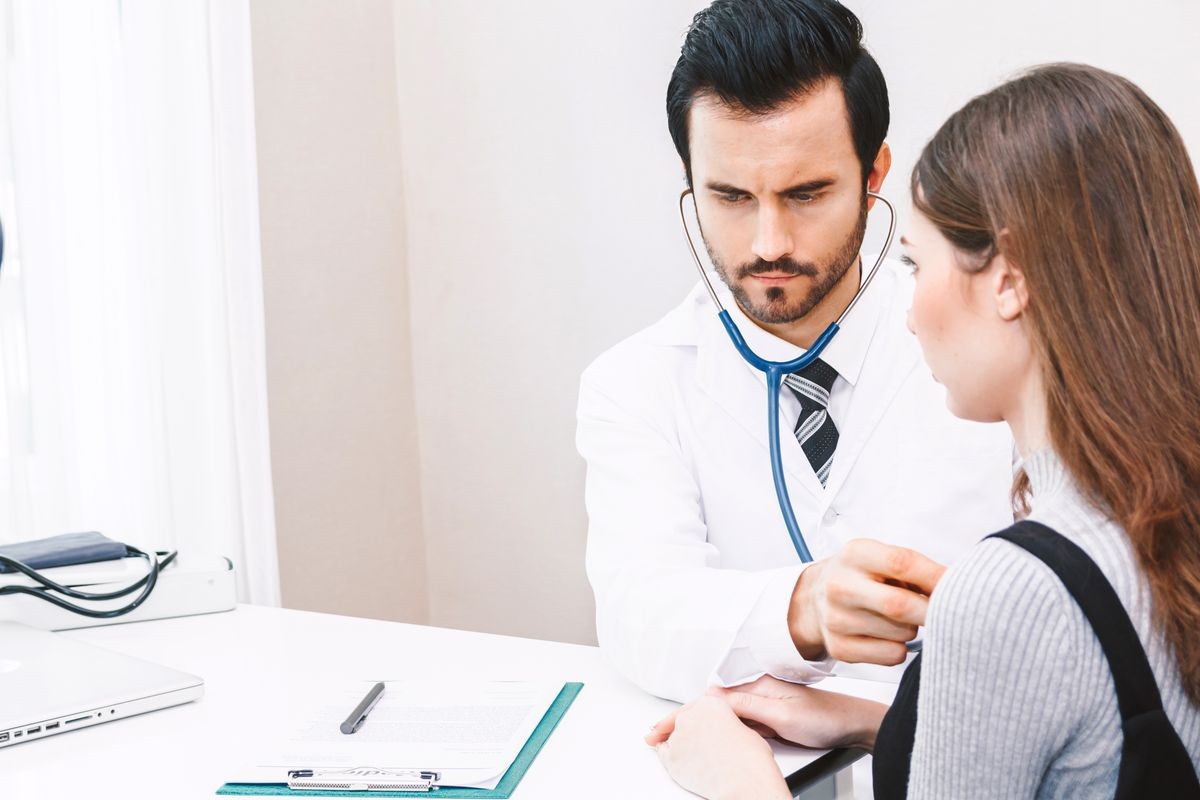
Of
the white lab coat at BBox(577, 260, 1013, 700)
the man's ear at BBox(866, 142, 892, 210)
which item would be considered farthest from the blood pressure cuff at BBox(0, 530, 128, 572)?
the man's ear at BBox(866, 142, 892, 210)

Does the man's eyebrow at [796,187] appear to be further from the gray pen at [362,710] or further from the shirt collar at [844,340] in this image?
the gray pen at [362,710]

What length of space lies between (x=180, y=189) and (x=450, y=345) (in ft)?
2.55

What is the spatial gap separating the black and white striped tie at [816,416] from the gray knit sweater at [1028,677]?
26.5 inches

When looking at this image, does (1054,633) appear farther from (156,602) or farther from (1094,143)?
(156,602)

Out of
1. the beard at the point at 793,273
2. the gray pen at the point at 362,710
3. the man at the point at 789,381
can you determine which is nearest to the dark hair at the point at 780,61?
the man at the point at 789,381

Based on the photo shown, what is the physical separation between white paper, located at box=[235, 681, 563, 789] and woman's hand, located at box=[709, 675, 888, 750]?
0.20 metres

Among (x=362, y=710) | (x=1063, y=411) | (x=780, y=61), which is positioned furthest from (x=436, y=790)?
(x=780, y=61)

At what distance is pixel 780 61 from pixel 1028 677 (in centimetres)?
92

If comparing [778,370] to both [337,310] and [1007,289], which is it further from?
[337,310]

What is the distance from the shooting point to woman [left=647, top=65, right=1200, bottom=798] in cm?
65

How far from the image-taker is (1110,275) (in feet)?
2.34

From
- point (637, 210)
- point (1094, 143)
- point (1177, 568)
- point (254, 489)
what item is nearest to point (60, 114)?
point (254, 489)

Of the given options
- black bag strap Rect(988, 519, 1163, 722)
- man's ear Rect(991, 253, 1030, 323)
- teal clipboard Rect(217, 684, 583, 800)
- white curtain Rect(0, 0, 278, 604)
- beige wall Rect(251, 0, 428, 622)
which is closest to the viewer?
black bag strap Rect(988, 519, 1163, 722)

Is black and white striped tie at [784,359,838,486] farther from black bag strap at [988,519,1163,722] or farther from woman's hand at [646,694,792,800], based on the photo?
black bag strap at [988,519,1163,722]
